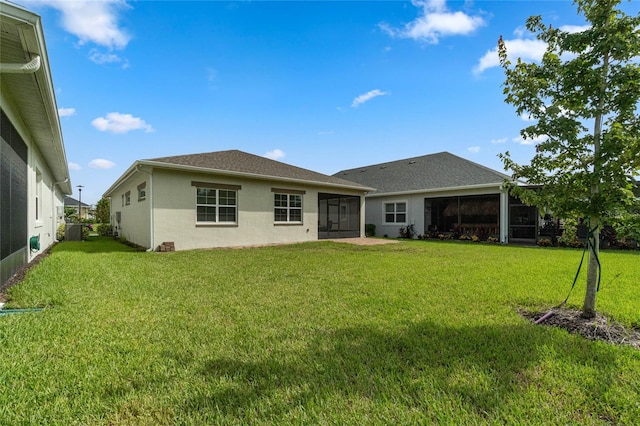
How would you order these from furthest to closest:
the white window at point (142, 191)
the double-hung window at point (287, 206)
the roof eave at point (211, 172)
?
1. the double-hung window at point (287, 206)
2. the white window at point (142, 191)
3. the roof eave at point (211, 172)

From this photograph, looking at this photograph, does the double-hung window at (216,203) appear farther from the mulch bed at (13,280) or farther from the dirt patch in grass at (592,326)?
the dirt patch in grass at (592,326)

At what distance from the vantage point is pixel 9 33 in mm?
3654

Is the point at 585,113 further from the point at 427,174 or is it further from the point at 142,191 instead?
the point at 427,174

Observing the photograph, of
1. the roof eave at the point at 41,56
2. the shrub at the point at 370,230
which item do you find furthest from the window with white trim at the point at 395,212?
the roof eave at the point at 41,56

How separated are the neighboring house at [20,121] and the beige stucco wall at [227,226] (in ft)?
11.4

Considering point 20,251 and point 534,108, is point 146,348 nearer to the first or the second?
point 534,108

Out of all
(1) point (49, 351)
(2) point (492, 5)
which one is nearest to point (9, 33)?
(1) point (49, 351)

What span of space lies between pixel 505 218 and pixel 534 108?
13.7m

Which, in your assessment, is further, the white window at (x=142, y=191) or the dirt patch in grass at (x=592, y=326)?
the white window at (x=142, y=191)

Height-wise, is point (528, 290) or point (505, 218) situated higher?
point (505, 218)

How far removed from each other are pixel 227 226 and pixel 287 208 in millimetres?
3354

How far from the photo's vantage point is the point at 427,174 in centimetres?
2030

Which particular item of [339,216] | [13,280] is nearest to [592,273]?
[13,280]

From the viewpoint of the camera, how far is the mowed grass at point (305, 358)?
2033 mm
